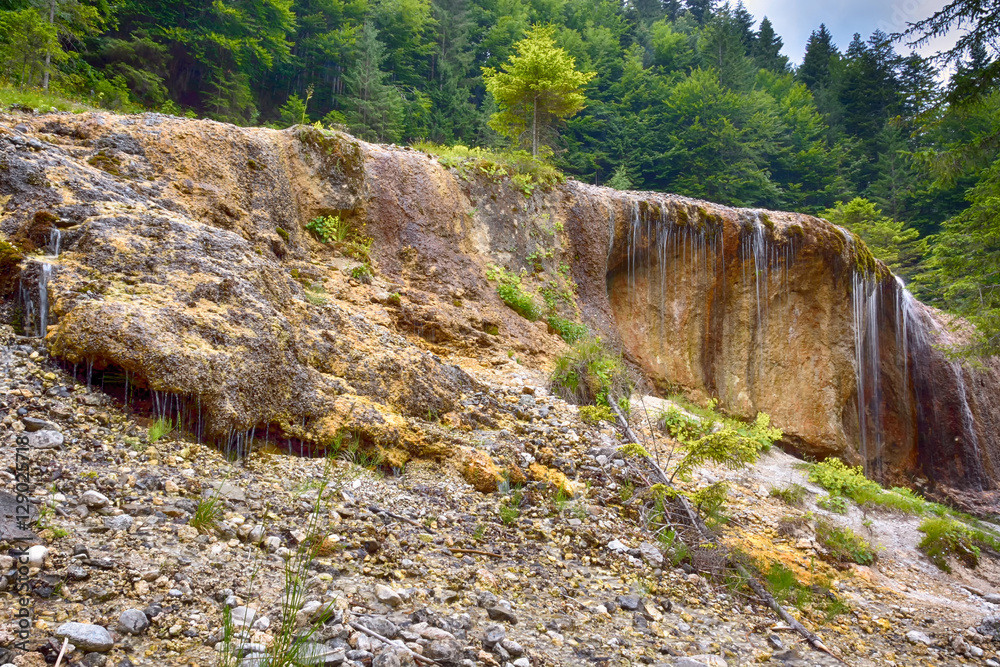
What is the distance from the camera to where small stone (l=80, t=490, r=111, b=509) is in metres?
2.74

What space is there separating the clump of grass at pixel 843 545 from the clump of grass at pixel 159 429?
6228 mm

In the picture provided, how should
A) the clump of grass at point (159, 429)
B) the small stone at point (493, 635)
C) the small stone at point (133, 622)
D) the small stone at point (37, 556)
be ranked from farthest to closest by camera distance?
the clump of grass at point (159, 429) < the small stone at point (493, 635) < the small stone at point (37, 556) < the small stone at point (133, 622)

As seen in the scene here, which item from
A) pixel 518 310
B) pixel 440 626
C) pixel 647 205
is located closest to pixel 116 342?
pixel 440 626

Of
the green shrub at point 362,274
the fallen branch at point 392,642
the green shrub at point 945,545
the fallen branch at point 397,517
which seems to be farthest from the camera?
the green shrub at point 362,274

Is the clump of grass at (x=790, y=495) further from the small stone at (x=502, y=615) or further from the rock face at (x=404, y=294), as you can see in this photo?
the small stone at (x=502, y=615)

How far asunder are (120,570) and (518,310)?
7.30m

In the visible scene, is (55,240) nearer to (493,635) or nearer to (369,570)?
(369,570)

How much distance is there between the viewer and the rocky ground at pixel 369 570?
7.39ft

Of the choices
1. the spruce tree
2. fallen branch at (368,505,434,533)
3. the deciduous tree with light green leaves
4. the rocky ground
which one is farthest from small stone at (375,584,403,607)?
the spruce tree

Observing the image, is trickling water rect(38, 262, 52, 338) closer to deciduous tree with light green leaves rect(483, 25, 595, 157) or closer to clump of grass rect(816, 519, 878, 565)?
clump of grass rect(816, 519, 878, 565)

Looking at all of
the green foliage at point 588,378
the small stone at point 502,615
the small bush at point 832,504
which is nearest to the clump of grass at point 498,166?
the green foliage at point 588,378

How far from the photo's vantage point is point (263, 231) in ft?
22.0

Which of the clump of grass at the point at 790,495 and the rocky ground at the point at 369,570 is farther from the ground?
the rocky ground at the point at 369,570

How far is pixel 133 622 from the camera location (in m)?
2.09
